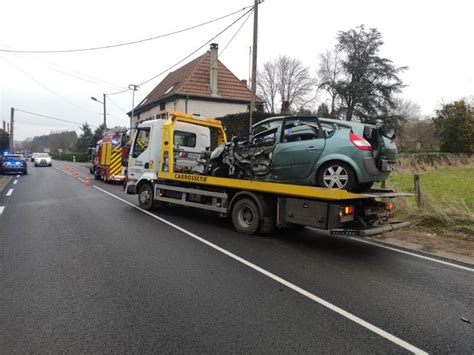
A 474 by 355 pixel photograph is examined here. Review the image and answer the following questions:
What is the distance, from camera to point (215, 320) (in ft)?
12.0

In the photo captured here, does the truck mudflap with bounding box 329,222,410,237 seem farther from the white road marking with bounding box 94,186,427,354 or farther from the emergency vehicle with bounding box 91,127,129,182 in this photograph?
the emergency vehicle with bounding box 91,127,129,182

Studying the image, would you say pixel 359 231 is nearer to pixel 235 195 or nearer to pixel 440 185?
pixel 235 195

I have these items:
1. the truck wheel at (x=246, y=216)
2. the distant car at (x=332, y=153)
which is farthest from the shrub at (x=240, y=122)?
the distant car at (x=332, y=153)

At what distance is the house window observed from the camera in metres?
10.4

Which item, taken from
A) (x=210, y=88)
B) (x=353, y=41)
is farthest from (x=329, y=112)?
(x=210, y=88)

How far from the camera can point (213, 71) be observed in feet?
98.8

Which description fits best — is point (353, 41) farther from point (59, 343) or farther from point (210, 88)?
point (59, 343)

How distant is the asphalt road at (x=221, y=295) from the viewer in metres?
3.29

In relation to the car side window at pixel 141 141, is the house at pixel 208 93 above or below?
above

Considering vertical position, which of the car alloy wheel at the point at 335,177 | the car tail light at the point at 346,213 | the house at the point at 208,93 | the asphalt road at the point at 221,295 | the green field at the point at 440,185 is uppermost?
the house at the point at 208,93

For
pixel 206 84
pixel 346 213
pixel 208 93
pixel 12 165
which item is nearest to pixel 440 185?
pixel 346 213

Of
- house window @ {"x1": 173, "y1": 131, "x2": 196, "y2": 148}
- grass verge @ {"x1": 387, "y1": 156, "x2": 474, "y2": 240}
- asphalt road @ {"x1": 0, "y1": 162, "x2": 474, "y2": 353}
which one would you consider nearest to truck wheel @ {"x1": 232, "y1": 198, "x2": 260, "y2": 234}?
asphalt road @ {"x1": 0, "y1": 162, "x2": 474, "y2": 353}

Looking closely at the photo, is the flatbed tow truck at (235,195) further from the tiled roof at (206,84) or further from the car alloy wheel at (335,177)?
the tiled roof at (206,84)

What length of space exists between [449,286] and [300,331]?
8.91ft
